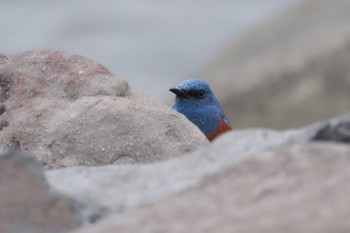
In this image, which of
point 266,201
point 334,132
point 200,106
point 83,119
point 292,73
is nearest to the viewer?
point 266,201

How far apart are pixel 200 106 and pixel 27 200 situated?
468 centimetres

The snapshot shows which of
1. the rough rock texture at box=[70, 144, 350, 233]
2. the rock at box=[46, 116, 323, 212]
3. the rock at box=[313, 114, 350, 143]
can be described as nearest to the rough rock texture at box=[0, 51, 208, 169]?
the rock at box=[46, 116, 323, 212]

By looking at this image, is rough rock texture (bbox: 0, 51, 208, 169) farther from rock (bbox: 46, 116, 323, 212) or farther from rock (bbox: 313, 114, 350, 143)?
A: rock (bbox: 313, 114, 350, 143)

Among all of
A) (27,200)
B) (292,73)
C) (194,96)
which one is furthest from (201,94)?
(27,200)

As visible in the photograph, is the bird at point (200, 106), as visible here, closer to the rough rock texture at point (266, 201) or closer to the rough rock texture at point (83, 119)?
the rough rock texture at point (83, 119)

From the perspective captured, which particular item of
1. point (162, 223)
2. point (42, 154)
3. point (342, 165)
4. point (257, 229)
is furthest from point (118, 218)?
point (42, 154)

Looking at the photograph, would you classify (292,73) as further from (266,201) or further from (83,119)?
(266,201)

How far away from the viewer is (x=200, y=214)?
2494 mm

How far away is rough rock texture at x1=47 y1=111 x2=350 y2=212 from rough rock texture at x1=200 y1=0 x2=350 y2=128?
23.0 ft

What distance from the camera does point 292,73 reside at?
34.7 ft

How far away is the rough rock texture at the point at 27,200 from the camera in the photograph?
2.60 metres

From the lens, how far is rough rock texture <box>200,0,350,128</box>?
1037cm

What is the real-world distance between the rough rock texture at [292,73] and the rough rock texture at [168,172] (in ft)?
23.0

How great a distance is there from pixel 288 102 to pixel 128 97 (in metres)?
6.08
